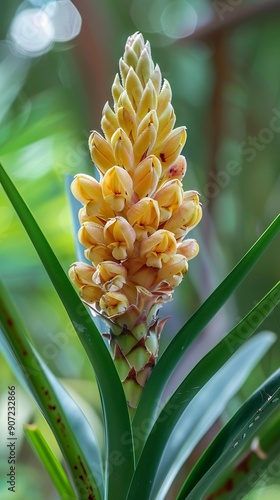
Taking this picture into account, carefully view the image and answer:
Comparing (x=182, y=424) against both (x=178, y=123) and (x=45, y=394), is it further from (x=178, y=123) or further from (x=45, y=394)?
(x=178, y=123)

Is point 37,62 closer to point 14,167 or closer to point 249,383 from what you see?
point 14,167

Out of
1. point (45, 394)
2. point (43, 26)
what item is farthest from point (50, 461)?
point (43, 26)

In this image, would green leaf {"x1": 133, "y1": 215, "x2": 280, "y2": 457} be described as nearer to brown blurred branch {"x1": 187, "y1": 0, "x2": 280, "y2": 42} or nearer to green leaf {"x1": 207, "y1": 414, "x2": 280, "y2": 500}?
green leaf {"x1": 207, "y1": 414, "x2": 280, "y2": 500}

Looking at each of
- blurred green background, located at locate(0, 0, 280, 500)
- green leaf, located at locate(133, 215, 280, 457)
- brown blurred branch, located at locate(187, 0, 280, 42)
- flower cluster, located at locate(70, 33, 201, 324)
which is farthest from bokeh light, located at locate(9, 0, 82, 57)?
green leaf, located at locate(133, 215, 280, 457)

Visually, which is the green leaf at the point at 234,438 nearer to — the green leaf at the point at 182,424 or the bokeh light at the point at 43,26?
the green leaf at the point at 182,424

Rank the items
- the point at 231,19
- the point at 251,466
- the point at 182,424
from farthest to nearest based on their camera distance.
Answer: the point at 231,19
the point at 182,424
the point at 251,466

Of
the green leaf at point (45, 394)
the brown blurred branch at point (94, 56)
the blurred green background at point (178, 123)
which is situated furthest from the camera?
the brown blurred branch at point (94, 56)

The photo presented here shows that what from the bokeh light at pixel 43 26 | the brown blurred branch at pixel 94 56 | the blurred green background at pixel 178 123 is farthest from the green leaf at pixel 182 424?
the bokeh light at pixel 43 26
